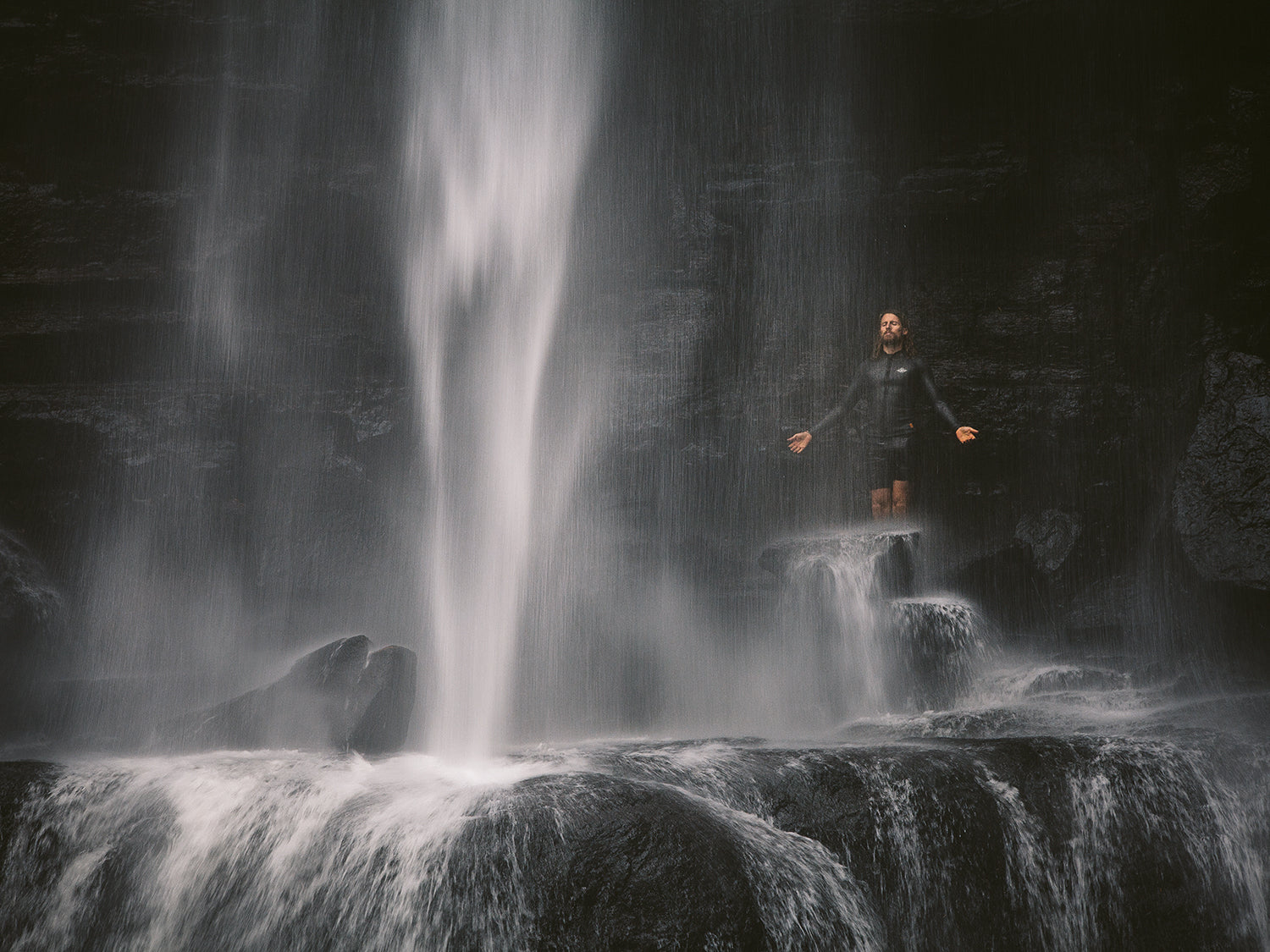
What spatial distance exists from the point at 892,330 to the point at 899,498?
1.80m

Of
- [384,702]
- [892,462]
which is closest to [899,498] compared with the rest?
[892,462]

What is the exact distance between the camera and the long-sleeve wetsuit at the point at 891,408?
1036 cm

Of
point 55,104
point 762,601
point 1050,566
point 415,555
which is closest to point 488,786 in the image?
point 762,601

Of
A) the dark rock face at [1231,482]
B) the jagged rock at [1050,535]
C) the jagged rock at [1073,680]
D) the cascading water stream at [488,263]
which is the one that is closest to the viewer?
the jagged rock at [1073,680]

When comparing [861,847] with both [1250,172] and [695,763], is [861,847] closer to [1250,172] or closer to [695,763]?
[695,763]

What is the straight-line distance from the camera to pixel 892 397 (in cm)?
1041

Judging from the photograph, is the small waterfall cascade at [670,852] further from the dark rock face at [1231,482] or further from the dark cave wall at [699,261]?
the dark cave wall at [699,261]

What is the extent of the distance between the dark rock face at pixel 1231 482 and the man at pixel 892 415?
227cm

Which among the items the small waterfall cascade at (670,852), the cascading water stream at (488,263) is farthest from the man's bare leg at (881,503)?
the small waterfall cascade at (670,852)

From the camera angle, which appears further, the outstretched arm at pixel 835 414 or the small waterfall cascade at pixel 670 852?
the outstretched arm at pixel 835 414

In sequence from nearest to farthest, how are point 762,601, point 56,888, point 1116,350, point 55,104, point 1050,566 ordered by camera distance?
point 56,888, point 762,601, point 1050,566, point 1116,350, point 55,104

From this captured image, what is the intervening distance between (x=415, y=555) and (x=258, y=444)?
2.64 m

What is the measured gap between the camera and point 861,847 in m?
5.59

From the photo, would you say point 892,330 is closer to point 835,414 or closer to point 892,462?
point 835,414
